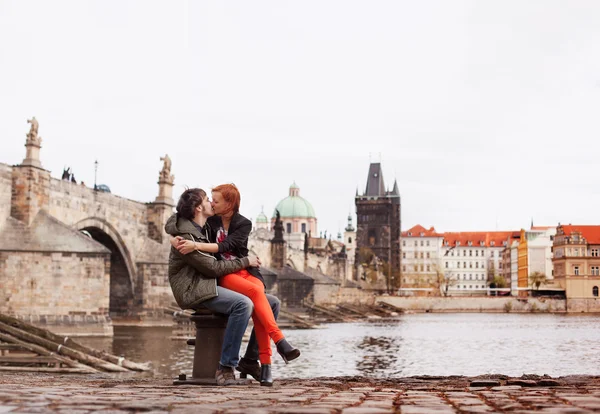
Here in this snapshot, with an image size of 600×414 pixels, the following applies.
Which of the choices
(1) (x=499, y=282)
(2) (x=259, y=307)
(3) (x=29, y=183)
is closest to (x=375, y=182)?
(1) (x=499, y=282)

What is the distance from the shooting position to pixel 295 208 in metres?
160

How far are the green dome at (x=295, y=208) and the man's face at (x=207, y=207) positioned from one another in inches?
5924

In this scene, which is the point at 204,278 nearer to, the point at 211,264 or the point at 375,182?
the point at 211,264

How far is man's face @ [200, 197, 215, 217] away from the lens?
752cm

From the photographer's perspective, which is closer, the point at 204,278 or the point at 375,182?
the point at 204,278

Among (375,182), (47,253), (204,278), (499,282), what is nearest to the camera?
(204,278)

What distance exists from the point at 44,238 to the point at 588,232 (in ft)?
261

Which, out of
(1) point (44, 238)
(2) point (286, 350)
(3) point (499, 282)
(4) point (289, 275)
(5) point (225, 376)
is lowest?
(3) point (499, 282)

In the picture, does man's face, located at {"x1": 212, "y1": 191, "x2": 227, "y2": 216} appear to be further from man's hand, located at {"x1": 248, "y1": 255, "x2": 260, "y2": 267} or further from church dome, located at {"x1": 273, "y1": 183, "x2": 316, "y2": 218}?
church dome, located at {"x1": 273, "y1": 183, "x2": 316, "y2": 218}

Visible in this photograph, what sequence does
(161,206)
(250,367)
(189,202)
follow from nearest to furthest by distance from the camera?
(189,202), (250,367), (161,206)

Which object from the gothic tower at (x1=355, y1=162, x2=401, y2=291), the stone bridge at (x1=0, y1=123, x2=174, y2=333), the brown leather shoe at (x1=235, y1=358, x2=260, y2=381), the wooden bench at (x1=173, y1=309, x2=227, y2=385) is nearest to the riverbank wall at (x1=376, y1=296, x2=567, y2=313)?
the gothic tower at (x1=355, y1=162, x2=401, y2=291)

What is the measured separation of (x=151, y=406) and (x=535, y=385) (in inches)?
156

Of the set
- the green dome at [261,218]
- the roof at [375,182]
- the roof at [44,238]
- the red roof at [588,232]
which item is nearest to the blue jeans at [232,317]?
the roof at [44,238]

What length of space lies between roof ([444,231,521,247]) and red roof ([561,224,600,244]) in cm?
4851
